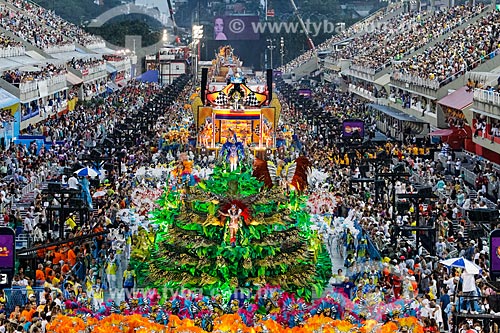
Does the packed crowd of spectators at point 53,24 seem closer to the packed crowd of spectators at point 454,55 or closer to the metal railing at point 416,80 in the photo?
the metal railing at point 416,80

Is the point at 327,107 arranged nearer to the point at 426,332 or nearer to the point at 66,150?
the point at 66,150

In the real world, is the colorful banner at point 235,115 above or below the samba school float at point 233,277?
above

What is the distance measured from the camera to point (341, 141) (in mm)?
59656

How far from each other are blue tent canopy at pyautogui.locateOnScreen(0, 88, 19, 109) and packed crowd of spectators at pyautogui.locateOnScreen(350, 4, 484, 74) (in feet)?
114

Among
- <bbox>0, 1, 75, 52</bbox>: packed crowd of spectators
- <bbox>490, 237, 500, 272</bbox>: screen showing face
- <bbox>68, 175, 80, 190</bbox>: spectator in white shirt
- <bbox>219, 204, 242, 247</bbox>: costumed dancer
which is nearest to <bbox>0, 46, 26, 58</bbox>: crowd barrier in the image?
<bbox>0, 1, 75, 52</bbox>: packed crowd of spectators

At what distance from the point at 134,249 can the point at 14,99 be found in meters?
33.3

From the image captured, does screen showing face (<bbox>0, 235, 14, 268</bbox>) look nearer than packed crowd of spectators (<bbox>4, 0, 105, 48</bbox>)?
Yes

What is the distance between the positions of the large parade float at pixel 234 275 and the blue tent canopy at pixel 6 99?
23.8 metres

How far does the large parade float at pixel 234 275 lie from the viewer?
70.9 ft

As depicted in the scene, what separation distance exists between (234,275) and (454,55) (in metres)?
46.3

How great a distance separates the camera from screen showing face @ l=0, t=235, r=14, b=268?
1064 inches

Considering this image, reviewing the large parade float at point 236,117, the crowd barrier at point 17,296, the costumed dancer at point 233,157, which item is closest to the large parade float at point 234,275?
the crowd barrier at point 17,296

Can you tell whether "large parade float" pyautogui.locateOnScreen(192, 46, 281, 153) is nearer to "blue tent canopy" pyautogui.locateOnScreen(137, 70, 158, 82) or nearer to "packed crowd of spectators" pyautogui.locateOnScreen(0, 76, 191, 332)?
"packed crowd of spectators" pyautogui.locateOnScreen(0, 76, 191, 332)

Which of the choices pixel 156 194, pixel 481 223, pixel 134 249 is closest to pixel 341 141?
pixel 156 194
